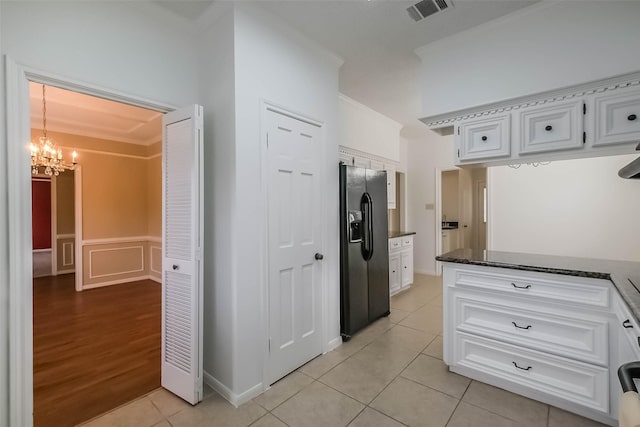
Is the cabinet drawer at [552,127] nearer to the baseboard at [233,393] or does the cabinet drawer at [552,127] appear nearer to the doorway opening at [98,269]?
the baseboard at [233,393]

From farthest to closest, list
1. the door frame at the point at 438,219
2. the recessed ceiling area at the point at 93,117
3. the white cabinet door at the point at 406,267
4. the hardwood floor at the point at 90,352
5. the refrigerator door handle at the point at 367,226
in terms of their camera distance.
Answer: the door frame at the point at 438,219 < the white cabinet door at the point at 406,267 < the recessed ceiling area at the point at 93,117 < the refrigerator door handle at the point at 367,226 < the hardwood floor at the point at 90,352

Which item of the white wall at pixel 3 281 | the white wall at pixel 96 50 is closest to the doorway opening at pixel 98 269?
the white wall at pixel 3 281

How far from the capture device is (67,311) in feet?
12.9

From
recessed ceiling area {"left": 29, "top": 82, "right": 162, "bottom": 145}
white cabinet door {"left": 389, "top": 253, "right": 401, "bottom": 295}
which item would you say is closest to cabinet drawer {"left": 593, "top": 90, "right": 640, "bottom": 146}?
white cabinet door {"left": 389, "top": 253, "right": 401, "bottom": 295}

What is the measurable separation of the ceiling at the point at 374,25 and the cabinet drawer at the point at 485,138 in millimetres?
835

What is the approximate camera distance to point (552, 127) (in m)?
2.24

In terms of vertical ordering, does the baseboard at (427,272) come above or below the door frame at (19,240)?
below

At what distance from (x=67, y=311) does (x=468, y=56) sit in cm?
575

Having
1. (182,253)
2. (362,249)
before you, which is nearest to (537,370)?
(362,249)

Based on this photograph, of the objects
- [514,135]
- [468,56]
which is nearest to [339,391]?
[514,135]

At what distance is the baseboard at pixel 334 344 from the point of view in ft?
9.20

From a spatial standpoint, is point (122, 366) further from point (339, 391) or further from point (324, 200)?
point (324, 200)

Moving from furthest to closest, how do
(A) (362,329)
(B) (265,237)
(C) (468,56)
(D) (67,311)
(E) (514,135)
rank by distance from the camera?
(D) (67,311) < (A) (362,329) < (C) (468,56) < (E) (514,135) < (B) (265,237)

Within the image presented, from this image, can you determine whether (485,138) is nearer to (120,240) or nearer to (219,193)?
(219,193)
